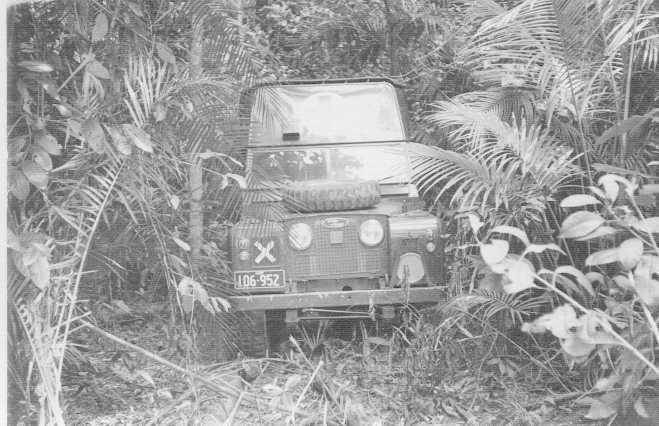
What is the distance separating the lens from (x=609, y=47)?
3203 mm

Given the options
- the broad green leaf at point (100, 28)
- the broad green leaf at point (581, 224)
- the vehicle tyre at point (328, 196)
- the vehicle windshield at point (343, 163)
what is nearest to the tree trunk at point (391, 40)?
the vehicle windshield at point (343, 163)

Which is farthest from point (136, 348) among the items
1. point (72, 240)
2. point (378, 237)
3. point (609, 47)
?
point (609, 47)

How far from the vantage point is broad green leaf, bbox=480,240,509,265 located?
2.62 m

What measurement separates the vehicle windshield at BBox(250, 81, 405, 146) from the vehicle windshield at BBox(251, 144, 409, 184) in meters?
0.06

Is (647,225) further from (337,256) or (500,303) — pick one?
(337,256)

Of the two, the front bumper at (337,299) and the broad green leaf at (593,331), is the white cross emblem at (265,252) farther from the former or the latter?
the broad green leaf at (593,331)

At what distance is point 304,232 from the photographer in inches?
147

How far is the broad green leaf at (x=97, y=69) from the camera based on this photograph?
3098mm

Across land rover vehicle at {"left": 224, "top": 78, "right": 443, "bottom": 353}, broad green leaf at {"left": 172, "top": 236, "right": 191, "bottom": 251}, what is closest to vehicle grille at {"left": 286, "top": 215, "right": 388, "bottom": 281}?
land rover vehicle at {"left": 224, "top": 78, "right": 443, "bottom": 353}

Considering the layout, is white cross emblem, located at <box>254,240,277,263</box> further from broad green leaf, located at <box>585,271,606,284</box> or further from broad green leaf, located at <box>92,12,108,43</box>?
broad green leaf, located at <box>585,271,606,284</box>

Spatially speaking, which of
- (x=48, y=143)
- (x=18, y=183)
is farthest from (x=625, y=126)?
(x=18, y=183)

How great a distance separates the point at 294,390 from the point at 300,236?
0.79m

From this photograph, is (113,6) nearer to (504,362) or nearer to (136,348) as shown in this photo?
(136,348)

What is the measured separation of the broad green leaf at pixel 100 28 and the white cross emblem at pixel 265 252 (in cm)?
111
